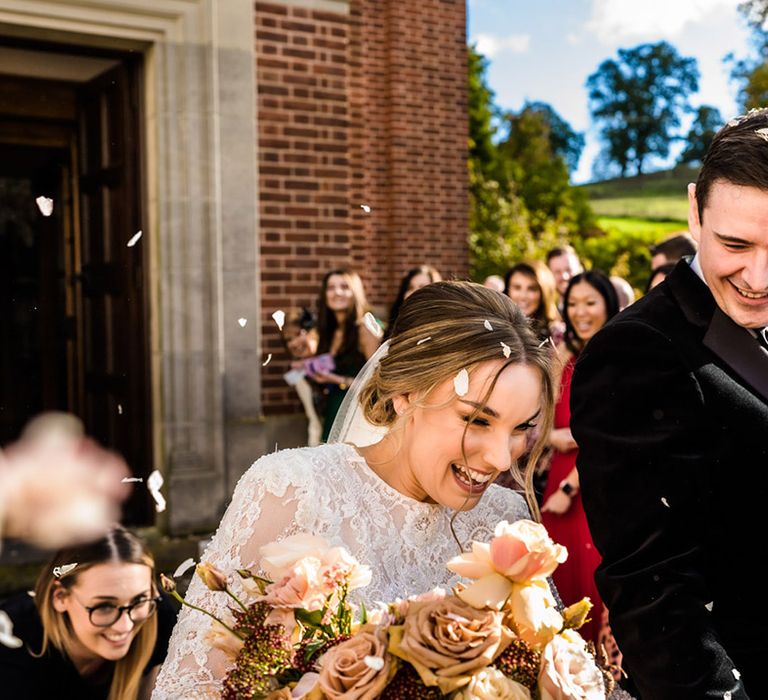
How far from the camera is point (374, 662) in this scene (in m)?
1.29

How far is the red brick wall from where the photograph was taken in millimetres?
6652

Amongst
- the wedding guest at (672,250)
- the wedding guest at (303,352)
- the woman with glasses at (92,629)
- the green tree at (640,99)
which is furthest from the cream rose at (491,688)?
the green tree at (640,99)

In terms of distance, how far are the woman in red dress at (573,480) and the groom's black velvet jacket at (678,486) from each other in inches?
76.9

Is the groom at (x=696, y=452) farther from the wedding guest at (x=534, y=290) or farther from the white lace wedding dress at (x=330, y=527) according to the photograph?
the wedding guest at (x=534, y=290)

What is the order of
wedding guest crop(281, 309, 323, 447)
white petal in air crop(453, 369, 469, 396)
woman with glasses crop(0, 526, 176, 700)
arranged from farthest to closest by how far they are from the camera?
wedding guest crop(281, 309, 323, 447) → woman with glasses crop(0, 526, 176, 700) → white petal in air crop(453, 369, 469, 396)

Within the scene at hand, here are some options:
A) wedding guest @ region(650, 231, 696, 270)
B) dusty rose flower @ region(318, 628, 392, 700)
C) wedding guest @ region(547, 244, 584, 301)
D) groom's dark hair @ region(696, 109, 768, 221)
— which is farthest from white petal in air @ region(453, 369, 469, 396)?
wedding guest @ region(547, 244, 584, 301)

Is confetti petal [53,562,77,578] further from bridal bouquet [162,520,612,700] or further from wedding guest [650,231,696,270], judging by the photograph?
wedding guest [650,231,696,270]

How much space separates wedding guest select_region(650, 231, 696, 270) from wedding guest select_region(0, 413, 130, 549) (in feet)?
10.8

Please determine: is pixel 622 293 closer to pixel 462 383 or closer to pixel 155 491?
pixel 155 491

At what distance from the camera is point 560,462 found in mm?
4582

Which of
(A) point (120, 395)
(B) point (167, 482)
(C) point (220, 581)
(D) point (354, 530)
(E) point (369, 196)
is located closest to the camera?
(C) point (220, 581)

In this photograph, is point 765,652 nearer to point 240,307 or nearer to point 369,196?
point 240,307

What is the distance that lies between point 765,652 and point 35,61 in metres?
6.20

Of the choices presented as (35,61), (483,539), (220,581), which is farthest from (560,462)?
(35,61)
